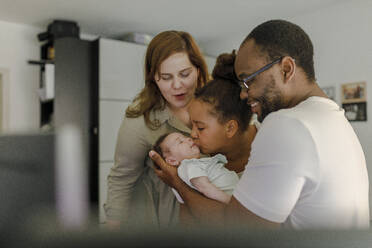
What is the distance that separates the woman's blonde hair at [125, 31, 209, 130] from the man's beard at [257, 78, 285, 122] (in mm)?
139

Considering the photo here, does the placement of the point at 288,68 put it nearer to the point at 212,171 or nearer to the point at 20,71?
the point at 212,171

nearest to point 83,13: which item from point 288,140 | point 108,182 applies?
point 108,182

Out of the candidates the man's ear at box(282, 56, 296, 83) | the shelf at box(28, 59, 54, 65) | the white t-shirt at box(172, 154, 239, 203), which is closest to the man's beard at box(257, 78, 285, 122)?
the man's ear at box(282, 56, 296, 83)

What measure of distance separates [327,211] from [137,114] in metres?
0.37

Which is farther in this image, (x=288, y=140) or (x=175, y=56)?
(x=175, y=56)

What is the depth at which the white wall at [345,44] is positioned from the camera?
0.54m

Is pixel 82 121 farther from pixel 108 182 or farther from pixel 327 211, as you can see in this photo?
pixel 327 211

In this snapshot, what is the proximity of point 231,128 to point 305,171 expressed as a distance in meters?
0.18

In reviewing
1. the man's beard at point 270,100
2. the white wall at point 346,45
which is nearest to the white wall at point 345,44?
the white wall at point 346,45

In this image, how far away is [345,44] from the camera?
548mm

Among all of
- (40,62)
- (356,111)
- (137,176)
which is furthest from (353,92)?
(40,62)

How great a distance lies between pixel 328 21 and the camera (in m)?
0.55

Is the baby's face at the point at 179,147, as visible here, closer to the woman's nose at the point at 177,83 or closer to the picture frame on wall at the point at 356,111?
→ the woman's nose at the point at 177,83

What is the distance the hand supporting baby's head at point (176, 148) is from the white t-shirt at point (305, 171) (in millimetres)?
150
